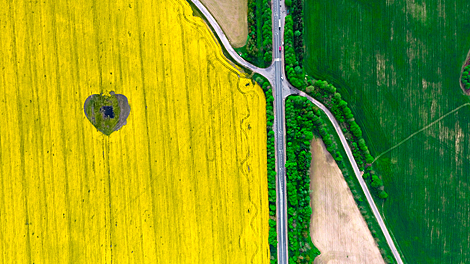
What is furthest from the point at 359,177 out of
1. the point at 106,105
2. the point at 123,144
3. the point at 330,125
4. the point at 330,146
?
the point at 106,105

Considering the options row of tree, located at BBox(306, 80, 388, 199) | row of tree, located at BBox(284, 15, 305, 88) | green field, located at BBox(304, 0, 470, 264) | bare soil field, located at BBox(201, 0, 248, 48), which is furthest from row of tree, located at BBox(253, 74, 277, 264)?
green field, located at BBox(304, 0, 470, 264)

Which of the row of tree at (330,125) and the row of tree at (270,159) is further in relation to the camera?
the row of tree at (270,159)

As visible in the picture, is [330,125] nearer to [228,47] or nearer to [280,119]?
[280,119]

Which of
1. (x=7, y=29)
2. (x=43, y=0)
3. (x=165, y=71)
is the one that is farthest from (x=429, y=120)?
(x=7, y=29)

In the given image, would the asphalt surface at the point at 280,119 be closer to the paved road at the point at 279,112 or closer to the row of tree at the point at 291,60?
the paved road at the point at 279,112

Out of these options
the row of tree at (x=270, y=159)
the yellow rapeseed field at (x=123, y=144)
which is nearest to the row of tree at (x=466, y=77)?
the row of tree at (x=270, y=159)

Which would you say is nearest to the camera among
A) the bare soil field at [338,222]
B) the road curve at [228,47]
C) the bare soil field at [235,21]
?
the bare soil field at [338,222]

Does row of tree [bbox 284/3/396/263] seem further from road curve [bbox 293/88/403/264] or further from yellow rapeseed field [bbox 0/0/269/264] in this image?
yellow rapeseed field [bbox 0/0/269/264]
